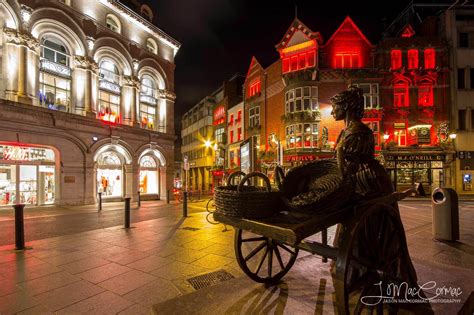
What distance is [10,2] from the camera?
1402cm

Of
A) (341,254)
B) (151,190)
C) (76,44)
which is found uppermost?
(76,44)

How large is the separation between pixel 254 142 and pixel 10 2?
15.8 metres

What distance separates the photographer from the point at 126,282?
4.18 m

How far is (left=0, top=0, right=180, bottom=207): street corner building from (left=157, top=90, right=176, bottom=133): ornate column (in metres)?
0.09

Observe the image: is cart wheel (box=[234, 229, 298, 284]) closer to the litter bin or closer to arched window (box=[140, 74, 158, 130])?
the litter bin

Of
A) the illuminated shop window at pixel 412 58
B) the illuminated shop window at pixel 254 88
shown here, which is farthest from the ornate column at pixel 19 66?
the illuminated shop window at pixel 412 58

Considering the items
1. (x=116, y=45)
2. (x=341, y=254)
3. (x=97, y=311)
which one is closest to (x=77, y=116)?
(x=116, y=45)

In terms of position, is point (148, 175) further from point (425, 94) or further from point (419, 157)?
point (425, 94)

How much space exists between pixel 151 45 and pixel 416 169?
26.3 meters

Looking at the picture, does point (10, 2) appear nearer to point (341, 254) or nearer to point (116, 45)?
point (116, 45)

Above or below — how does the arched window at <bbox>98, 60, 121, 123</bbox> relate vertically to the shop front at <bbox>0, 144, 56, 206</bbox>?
above

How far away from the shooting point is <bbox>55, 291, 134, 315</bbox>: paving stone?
3.30 m

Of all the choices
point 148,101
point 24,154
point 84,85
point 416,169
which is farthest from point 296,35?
point 24,154

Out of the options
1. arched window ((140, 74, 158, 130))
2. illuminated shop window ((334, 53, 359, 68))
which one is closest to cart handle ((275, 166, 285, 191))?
arched window ((140, 74, 158, 130))
